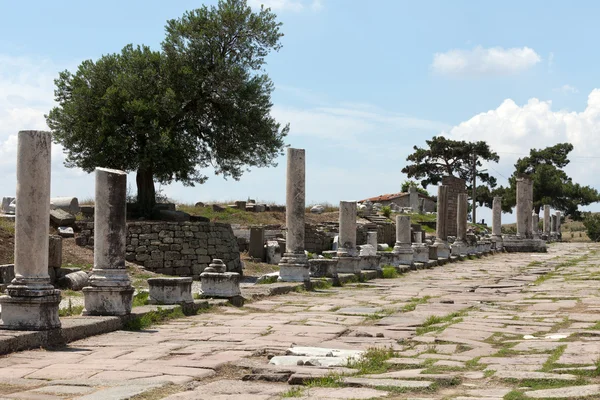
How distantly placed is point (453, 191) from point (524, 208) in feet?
17.8

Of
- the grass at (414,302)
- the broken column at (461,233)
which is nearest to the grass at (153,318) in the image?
the grass at (414,302)

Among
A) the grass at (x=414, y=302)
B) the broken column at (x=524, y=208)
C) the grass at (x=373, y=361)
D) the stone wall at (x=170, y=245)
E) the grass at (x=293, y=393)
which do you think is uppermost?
the broken column at (x=524, y=208)

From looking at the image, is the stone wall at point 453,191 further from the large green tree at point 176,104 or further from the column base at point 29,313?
the column base at point 29,313

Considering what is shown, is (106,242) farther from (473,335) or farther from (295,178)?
(295,178)

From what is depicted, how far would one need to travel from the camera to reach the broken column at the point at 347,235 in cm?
1906

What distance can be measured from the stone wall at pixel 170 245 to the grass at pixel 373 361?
14667 millimetres

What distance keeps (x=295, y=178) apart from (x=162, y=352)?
9025mm

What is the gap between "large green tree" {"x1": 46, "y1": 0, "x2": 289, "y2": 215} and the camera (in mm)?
24359

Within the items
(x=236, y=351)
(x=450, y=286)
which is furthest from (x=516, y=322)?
(x=450, y=286)

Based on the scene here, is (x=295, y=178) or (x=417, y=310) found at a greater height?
(x=295, y=178)

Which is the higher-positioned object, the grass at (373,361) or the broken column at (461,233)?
the broken column at (461,233)

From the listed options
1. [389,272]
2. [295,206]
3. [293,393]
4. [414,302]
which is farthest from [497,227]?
[293,393]

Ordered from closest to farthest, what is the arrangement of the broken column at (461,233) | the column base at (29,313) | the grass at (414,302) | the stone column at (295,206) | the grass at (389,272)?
1. the column base at (29,313)
2. the grass at (414,302)
3. the stone column at (295,206)
4. the grass at (389,272)
5. the broken column at (461,233)

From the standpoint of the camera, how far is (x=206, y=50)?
2553 centimetres
